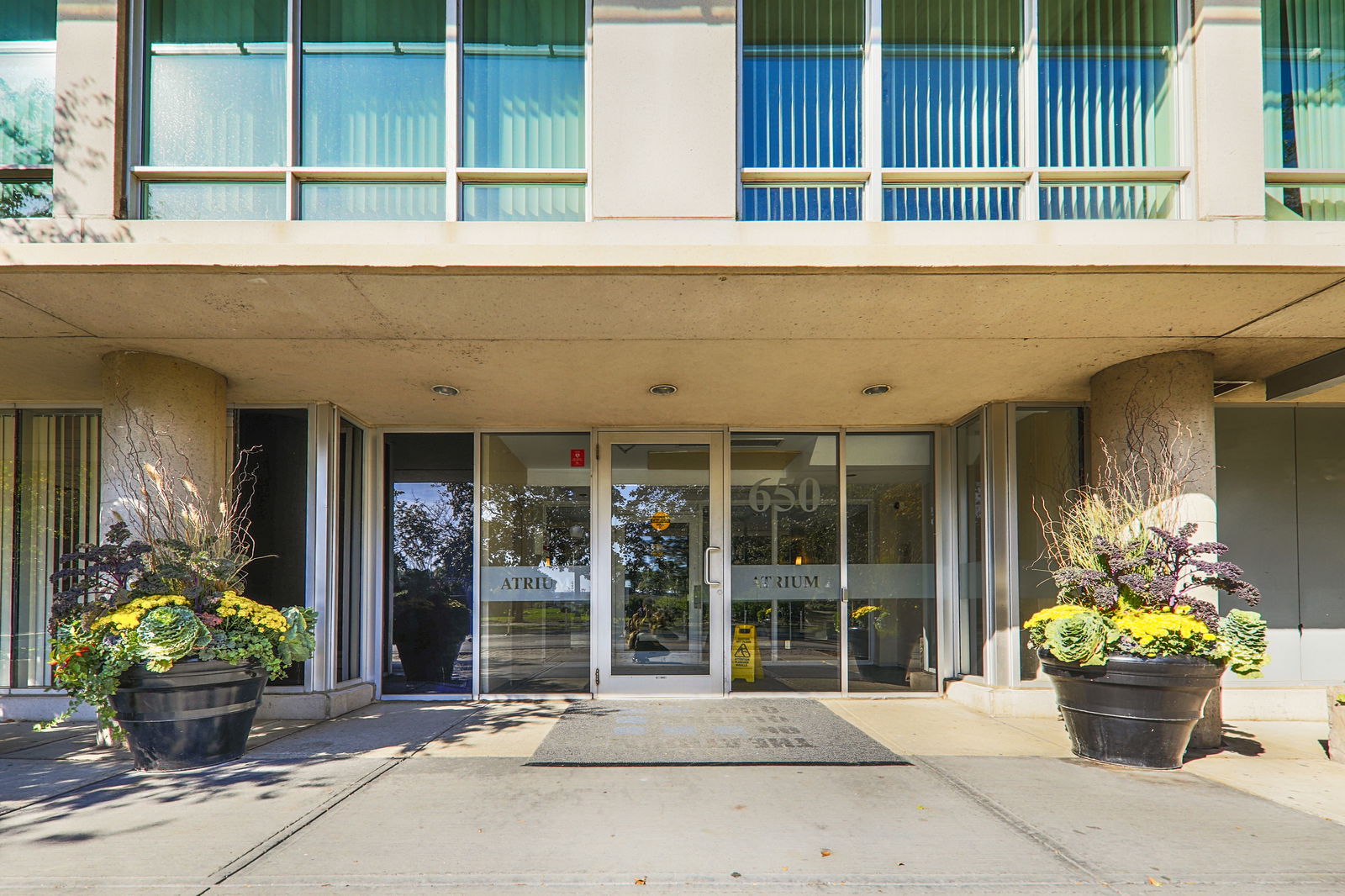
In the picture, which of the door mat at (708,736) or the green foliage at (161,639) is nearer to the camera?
the green foliage at (161,639)

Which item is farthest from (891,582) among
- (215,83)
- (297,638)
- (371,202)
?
(215,83)

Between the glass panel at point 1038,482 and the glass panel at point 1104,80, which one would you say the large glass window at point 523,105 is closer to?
the glass panel at point 1104,80

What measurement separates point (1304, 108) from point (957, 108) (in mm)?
2114

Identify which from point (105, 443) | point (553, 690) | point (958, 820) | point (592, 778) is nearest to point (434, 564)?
point (553, 690)

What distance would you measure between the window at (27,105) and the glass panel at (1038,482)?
7179 millimetres

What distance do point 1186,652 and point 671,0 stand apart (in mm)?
4895

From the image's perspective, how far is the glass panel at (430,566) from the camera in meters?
8.32

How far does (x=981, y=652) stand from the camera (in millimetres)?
7742

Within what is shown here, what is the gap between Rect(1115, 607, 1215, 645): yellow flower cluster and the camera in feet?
17.1

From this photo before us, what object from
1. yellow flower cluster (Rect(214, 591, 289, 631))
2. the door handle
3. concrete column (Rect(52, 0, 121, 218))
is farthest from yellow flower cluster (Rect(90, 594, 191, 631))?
the door handle

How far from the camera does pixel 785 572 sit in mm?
8539

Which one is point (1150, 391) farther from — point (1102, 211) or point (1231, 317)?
point (1102, 211)

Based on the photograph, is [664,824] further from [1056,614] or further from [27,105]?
[27,105]

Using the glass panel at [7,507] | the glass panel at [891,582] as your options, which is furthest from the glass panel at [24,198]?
the glass panel at [891,582]
